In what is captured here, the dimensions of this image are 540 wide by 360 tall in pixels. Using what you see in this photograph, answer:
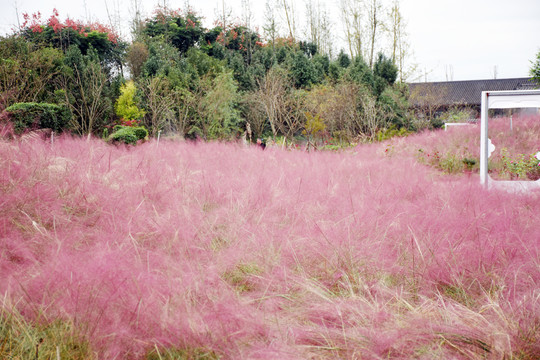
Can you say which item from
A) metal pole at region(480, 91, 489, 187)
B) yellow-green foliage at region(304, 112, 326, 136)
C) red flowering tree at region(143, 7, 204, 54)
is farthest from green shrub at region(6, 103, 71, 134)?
red flowering tree at region(143, 7, 204, 54)

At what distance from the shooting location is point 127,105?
14492 millimetres

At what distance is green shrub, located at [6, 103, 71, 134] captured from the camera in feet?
28.4

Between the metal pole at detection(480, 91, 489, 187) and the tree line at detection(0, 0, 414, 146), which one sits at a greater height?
the tree line at detection(0, 0, 414, 146)

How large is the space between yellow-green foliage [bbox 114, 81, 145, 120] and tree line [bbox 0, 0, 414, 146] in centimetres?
4

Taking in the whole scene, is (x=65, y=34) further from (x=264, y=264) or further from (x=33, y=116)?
(x=264, y=264)

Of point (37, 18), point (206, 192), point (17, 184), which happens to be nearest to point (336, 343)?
point (206, 192)

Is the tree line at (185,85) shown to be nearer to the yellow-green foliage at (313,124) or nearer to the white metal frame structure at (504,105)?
the yellow-green foliage at (313,124)

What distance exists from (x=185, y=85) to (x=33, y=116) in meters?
6.34

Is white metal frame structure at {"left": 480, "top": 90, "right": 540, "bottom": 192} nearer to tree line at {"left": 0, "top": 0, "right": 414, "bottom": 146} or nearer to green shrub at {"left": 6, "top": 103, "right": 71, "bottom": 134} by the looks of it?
tree line at {"left": 0, "top": 0, "right": 414, "bottom": 146}

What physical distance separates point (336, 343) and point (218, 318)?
21.8 inches

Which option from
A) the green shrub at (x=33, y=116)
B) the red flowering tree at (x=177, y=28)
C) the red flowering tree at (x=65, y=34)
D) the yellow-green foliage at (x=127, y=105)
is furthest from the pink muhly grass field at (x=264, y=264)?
the red flowering tree at (x=177, y=28)

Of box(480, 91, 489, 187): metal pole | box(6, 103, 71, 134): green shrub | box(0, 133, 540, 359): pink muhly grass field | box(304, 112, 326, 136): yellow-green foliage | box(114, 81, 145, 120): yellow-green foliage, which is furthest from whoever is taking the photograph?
box(114, 81, 145, 120): yellow-green foliage

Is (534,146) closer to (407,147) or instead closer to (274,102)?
(407,147)


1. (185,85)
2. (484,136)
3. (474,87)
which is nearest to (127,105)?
(185,85)
